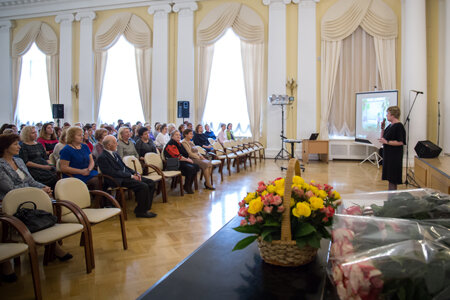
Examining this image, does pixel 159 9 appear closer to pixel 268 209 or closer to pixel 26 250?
pixel 26 250

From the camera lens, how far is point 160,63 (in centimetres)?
1221

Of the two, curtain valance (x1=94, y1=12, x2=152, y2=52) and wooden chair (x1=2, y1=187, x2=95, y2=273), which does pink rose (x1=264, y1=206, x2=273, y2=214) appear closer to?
wooden chair (x1=2, y1=187, x2=95, y2=273)

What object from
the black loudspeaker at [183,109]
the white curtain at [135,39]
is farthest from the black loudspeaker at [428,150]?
the white curtain at [135,39]

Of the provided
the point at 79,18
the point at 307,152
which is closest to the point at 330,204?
the point at 307,152

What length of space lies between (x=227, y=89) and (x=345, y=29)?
4.20 metres

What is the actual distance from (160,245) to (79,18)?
39.7 ft

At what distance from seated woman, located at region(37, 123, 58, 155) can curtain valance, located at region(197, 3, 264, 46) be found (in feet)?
22.3

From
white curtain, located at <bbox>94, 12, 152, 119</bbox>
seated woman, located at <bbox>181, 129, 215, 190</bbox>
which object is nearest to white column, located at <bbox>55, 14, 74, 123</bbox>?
white curtain, located at <bbox>94, 12, 152, 119</bbox>

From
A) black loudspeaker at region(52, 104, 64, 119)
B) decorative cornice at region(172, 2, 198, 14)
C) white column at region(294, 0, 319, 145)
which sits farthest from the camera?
black loudspeaker at region(52, 104, 64, 119)

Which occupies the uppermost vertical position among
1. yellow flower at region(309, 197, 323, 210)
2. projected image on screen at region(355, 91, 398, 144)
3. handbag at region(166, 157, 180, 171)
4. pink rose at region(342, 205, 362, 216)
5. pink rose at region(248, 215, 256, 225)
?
projected image on screen at region(355, 91, 398, 144)

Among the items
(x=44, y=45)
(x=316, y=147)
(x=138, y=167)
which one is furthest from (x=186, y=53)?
(x=138, y=167)

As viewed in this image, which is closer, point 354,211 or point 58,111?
point 354,211

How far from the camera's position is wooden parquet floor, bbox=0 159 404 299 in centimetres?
270

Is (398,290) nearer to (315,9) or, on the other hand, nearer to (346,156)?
(346,156)
